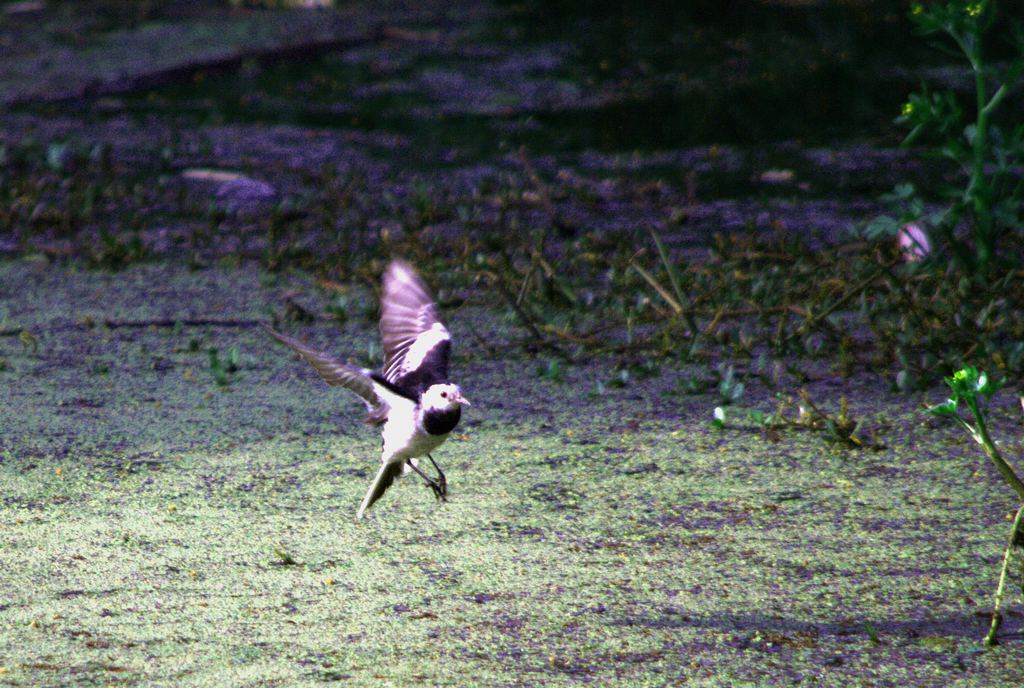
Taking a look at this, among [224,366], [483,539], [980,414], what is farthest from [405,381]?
[224,366]

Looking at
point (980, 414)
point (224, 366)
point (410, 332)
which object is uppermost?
point (980, 414)

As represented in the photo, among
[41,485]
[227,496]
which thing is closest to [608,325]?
[227,496]

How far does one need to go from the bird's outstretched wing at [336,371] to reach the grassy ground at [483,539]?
27 centimetres

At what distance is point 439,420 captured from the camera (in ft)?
6.70

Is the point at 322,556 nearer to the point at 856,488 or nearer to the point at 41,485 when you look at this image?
the point at 41,485

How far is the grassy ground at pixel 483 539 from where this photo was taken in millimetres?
1872

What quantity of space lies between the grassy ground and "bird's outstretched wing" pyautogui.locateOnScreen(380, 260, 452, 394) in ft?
0.90

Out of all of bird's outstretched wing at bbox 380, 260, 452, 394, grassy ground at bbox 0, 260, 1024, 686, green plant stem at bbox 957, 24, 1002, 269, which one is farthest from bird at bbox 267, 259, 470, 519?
green plant stem at bbox 957, 24, 1002, 269

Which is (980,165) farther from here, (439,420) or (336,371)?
(336,371)

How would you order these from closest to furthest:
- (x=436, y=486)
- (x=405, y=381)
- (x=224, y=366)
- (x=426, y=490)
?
(x=405, y=381) → (x=436, y=486) → (x=426, y=490) → (x=224, y=366)

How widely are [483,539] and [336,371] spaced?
442 millimetres

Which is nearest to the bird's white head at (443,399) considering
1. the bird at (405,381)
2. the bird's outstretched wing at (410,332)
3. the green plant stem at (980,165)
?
the bird at (405,381)

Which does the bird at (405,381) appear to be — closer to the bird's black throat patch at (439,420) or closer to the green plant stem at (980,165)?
the bird's black throat patch at (439,420)

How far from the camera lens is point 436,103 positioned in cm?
603
